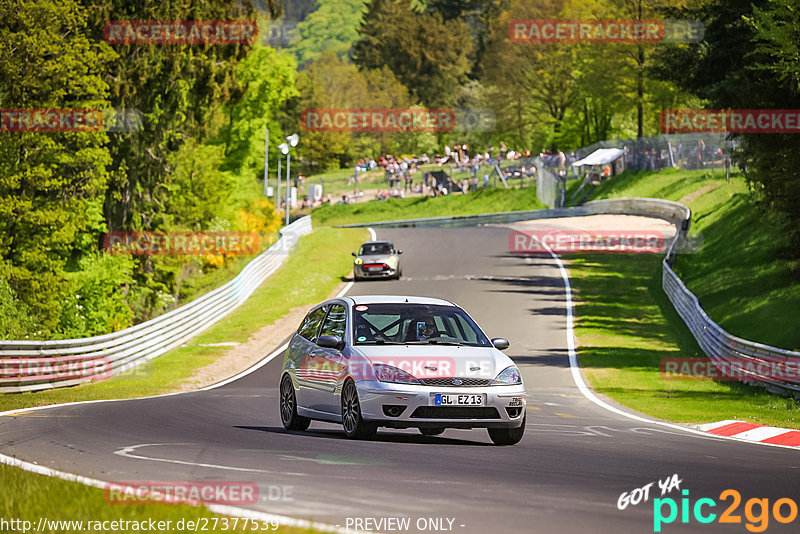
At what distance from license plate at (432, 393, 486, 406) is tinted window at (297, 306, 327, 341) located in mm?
2461

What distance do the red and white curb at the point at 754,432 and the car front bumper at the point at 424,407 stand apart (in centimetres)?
411

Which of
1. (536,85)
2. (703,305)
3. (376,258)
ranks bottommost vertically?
(703,305)

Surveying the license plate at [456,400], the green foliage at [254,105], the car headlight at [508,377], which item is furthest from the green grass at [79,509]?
the green foliage at [254,105]

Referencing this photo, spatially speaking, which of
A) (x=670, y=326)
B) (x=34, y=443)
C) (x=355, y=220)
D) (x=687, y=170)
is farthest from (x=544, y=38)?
(x=34, y=443)

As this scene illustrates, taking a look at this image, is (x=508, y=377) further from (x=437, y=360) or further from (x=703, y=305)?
(x=703, y=305)

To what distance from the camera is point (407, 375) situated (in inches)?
493

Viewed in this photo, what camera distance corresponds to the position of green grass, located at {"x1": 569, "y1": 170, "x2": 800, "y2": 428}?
22641 mm

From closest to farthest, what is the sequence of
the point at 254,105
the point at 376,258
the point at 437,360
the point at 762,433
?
the point at 437,360, the point at 762,433, the point at 376,258, the point at 254,105

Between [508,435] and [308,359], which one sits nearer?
[508,435]

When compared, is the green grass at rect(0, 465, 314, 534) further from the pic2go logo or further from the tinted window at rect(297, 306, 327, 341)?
the tinted window at rect(297, 306, 327, 341)

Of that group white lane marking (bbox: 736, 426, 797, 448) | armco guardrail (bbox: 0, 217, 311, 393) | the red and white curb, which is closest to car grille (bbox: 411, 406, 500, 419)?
the red and white curb

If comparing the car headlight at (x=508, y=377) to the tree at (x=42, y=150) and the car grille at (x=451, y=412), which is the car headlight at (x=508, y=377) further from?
the tree at (x=42, y=150)

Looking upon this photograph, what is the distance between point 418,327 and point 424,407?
1.52 m

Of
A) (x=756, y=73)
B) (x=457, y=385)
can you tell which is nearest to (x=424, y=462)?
(x=457, y=385)
